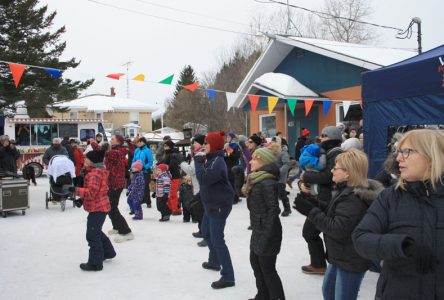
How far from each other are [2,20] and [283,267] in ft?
45.9

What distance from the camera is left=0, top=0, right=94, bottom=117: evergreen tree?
14.8m

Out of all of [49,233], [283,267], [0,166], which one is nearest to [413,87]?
[283,267]

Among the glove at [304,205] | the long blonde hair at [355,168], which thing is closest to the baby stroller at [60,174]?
the glove at [304,205]

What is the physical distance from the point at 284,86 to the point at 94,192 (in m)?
10.5

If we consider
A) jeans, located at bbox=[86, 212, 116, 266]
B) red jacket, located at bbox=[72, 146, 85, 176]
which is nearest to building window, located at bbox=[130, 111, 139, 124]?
red jacket, located at bbox=[72, 146, 85, 176]

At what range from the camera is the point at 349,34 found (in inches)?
1337

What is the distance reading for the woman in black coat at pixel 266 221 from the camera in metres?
3.76

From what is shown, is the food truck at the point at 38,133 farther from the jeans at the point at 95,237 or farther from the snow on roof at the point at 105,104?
the snow on roof at the point at 105,104

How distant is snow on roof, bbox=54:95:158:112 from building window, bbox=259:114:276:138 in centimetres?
2711

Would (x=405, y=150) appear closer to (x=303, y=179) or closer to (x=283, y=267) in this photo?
(x=303, y=179)

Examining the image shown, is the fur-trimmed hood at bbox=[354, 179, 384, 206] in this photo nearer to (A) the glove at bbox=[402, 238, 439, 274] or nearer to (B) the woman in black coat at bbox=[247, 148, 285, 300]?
(B) the woman in black coat at bbox=[247, 148, 285, 300]

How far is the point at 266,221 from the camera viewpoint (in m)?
3.76

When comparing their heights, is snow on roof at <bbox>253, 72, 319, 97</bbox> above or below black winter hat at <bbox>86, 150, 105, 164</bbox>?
above


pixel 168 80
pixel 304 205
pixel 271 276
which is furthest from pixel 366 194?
pixel 168 80
